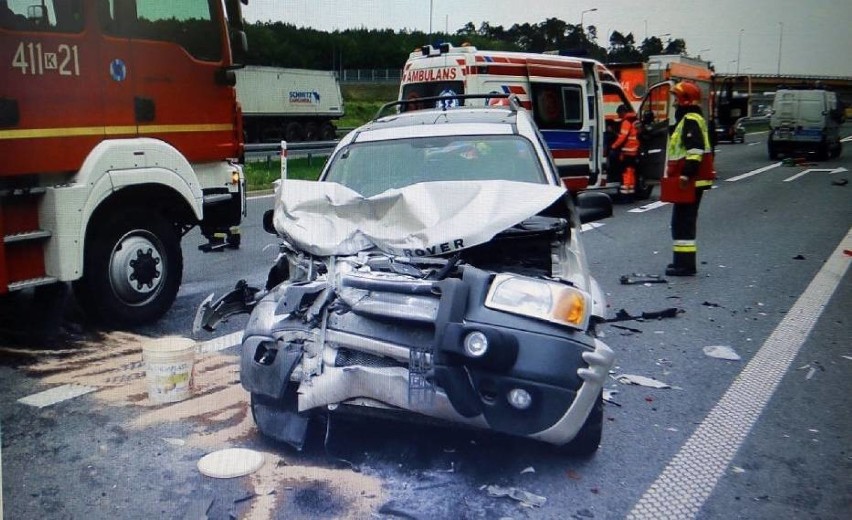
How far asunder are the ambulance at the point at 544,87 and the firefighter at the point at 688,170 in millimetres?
4029

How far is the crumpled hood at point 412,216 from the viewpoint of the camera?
3.87 metres

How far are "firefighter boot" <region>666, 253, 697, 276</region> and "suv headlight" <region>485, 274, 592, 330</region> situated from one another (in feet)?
16.1

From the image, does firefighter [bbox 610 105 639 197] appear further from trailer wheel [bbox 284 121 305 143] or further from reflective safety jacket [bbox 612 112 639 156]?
trailer wheel [bbox 284 121 305 143]

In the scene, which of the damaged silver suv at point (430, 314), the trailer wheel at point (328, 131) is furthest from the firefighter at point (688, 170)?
the trailer wheel at point (328, 131)

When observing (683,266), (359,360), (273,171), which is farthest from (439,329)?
(273,171)

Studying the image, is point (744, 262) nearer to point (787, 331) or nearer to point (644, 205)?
point (787, 331)

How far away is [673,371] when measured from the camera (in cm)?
507

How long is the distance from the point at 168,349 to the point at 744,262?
6.64m

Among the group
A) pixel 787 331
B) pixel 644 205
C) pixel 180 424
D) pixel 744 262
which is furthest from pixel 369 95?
pixel 180 424

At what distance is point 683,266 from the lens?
317 inches

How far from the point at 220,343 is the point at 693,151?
16.5 ft

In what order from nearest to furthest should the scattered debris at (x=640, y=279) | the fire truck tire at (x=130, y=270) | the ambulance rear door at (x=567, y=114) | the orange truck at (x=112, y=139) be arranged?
the orange truck at (x=112, y=139) < the fire truck tire at (x=130, y=270) < the scattered debris at (x=640, y=279) < the ambulance rear door at (x=567, y=114)

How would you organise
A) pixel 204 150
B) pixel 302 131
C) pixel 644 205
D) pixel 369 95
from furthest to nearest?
pixel 302 131, pixel 369 95, pixel 644 205, pixel 204 150

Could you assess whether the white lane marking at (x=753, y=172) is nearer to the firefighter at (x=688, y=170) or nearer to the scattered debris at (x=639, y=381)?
the firefighter at (x=688, y=170)
